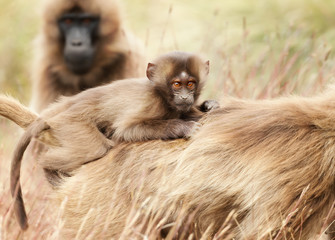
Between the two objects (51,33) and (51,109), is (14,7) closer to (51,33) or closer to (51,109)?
(51,33)

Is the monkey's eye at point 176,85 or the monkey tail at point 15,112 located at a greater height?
the monkey's eye at point 176,85

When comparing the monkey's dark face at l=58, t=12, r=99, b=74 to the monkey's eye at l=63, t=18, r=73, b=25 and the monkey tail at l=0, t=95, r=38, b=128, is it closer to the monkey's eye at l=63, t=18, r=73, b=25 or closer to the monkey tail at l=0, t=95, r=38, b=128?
the monkey's eye at l=63, t=18, r=73, b=25

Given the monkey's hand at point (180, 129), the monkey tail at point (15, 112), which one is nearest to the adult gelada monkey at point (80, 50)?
the monkey tail at point (15, 112)

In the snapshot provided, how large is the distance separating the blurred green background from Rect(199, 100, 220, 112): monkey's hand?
6.17ft

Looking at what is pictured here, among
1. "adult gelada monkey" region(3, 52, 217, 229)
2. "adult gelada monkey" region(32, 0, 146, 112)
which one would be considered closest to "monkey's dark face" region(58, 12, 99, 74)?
"adult gelada monkey" region(32, 0, 146, 112)

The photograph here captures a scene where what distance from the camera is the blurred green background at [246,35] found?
21.1 ft

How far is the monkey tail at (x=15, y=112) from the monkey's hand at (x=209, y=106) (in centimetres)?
106

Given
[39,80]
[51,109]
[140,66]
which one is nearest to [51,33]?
→ [39,80]

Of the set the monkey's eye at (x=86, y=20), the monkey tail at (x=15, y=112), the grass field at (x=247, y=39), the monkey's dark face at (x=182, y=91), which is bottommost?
the grass field at (x=247, y=39)

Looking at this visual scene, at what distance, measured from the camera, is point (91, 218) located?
369cm

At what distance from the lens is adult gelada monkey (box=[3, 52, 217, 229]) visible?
12.2 feet

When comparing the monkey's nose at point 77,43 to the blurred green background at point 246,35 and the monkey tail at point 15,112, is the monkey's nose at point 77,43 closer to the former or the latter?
the blurred green background at point 246,35

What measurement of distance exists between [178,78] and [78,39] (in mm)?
2953

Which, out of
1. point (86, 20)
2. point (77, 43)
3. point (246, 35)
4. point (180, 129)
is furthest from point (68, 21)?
point (180, 129)
